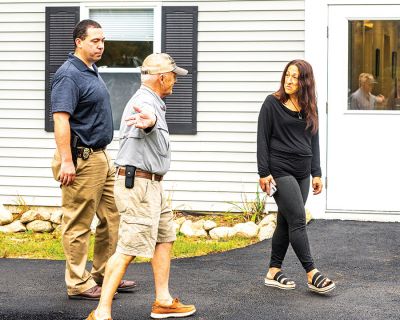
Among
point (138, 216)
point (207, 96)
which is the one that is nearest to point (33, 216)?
point (207, 96)

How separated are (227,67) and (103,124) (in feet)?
13.0

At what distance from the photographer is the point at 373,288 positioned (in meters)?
7.34

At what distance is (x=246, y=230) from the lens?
9938mm

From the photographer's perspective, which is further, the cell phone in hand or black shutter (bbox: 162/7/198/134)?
black shutter (bbox: 162/7/198/134)

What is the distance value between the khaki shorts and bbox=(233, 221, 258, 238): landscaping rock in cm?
374

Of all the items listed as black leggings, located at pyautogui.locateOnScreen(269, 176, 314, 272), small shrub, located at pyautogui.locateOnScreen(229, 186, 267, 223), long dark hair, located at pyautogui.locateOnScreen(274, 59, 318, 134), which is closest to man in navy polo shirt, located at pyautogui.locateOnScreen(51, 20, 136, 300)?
black leggings, located at pyautogui.locateOnScreen(269, 176, 314, 272)

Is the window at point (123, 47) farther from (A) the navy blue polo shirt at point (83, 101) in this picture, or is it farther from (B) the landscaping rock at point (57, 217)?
(A) the navy blue polo shirt at point (83, 101)

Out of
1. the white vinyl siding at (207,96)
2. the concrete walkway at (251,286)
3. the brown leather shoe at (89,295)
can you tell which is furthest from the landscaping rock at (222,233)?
the brown leather shoe at (89,295)

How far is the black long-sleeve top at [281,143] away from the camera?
23.3ft

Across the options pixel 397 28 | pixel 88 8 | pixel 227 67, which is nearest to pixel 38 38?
pixel 88 8

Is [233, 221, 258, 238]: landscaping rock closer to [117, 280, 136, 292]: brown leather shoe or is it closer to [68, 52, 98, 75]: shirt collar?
[117, 280, 136, 292]: brown leather shoe

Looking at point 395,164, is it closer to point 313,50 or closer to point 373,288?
point 313,50

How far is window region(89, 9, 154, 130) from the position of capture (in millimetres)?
11094

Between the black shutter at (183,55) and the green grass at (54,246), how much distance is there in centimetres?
148
